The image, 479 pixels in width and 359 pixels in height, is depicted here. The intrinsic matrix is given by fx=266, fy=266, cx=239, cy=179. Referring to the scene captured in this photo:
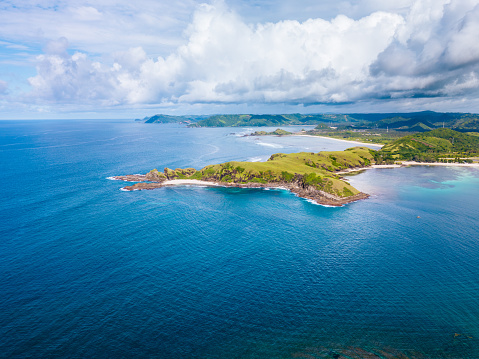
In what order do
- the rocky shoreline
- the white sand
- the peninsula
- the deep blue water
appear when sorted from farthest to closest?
1. the white sand
2. the peninsula
3. the rocky shoreline
4. the deep blue water

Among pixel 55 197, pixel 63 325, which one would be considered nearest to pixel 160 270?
pixel 63 325

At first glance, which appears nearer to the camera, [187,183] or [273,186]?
[273,186]

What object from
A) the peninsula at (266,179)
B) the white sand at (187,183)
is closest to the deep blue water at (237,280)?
the peninsula at (266,179)

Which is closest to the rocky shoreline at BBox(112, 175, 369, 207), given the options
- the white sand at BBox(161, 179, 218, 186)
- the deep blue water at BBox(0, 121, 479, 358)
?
the white sand at BBox(161, 179, 218, 186)

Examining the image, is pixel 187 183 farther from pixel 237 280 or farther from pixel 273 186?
pixel 237 280

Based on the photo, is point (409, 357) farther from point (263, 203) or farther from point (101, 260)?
point (263, 203)

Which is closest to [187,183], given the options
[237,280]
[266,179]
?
[266,179]

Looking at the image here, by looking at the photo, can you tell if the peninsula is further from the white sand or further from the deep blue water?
the deep blue water
